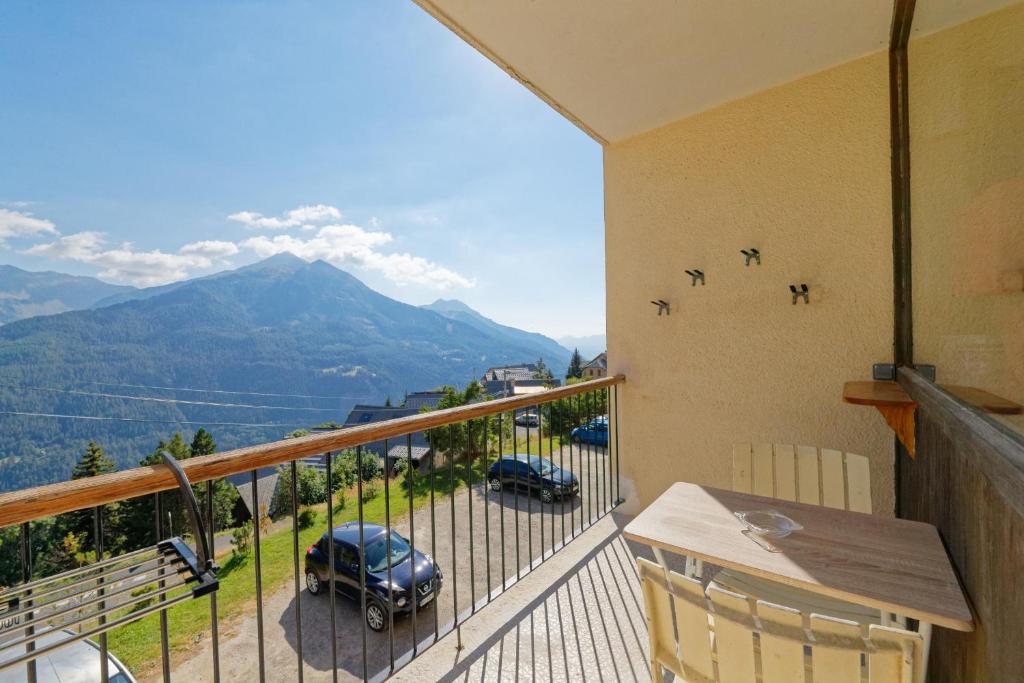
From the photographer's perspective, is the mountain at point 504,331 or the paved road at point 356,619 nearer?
the paved road at point 356,619

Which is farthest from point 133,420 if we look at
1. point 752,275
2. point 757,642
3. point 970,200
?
point 970,200

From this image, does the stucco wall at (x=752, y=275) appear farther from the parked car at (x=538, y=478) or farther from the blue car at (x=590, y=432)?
the parked car at (x=538, y=478)

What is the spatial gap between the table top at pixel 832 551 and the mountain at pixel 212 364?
4210 centimetres

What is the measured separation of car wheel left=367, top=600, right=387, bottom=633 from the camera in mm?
5453

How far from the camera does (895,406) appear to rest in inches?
66.4

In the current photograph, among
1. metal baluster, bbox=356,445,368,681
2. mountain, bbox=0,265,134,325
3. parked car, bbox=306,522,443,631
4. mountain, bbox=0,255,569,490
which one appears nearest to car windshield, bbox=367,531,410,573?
parked car, bbox=306,522,443,631

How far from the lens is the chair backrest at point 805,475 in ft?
5.99

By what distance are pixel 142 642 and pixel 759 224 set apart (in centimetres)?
1562

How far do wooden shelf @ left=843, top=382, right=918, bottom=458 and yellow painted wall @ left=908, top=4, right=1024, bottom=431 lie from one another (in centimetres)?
17

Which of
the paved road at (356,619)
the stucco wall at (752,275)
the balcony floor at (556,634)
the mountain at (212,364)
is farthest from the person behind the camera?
the mountain at (212,364)

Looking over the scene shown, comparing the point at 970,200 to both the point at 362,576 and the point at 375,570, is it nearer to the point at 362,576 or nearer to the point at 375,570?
the point at 362,576

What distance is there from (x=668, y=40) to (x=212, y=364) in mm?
94659

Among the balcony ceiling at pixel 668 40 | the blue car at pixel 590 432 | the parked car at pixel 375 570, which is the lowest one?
the parked car at pixel 375 570

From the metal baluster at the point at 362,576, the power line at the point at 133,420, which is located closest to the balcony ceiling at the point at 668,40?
the metal baluster at the point at 362,576
